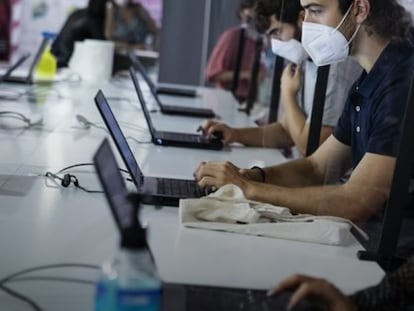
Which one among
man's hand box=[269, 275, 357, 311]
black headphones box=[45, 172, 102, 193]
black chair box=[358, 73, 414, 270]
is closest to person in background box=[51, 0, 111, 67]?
black headphones box=[45, 172, 102, 193]

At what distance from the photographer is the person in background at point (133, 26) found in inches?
273

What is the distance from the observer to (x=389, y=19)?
1.65 meters

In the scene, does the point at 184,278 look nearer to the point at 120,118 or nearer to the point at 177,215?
the point at 177,215

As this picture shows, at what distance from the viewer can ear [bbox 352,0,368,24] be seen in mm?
1676

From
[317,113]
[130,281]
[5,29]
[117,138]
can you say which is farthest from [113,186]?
[5,29]

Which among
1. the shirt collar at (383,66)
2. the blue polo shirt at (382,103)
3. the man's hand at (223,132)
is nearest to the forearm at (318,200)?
the blue polo shirt at (382,103)

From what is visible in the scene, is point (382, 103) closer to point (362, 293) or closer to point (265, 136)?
point (362, 293)

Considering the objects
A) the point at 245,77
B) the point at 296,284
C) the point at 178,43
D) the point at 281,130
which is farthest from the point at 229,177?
the point at 178,43

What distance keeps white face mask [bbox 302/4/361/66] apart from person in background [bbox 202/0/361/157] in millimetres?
190

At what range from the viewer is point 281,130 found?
266 cm

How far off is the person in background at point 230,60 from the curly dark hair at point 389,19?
230cm

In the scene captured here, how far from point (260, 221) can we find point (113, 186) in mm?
534

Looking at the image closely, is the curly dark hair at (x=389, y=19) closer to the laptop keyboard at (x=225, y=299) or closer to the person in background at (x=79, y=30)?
the laptop keyboard at (x=225, y=299)

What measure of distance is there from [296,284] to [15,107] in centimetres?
196
